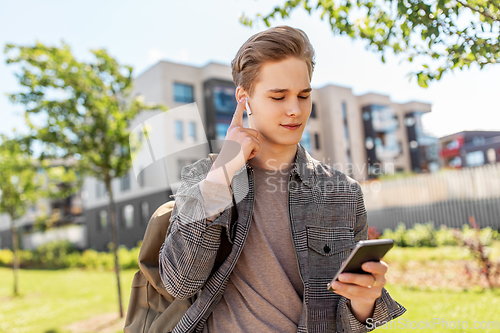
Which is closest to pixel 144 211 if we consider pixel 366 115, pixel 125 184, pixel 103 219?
pixel 125 184

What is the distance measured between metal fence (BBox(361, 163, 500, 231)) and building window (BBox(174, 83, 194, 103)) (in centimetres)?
1336

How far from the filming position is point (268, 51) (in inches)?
69.4

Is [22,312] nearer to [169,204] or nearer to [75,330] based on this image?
[75,330]

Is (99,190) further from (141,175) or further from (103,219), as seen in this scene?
(141,175)

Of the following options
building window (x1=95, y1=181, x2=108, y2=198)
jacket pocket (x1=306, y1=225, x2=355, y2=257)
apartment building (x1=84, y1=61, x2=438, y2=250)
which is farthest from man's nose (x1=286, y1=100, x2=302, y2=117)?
building window (x1=95, y1=181, x2=108, y2=198)

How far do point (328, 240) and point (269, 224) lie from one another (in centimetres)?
27

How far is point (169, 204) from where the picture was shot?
189cm

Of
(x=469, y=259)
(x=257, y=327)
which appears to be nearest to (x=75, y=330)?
(x=257, y=327)

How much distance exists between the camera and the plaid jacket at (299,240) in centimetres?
153

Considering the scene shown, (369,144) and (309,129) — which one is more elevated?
(309,129)

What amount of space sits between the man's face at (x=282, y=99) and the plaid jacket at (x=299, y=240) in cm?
20

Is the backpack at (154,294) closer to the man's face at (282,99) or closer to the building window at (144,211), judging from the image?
the man's face at (282,99)

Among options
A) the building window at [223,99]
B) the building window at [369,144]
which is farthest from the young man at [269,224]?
the building window at [369,144]

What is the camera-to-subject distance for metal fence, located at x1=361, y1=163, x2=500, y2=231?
1271 centimetres
